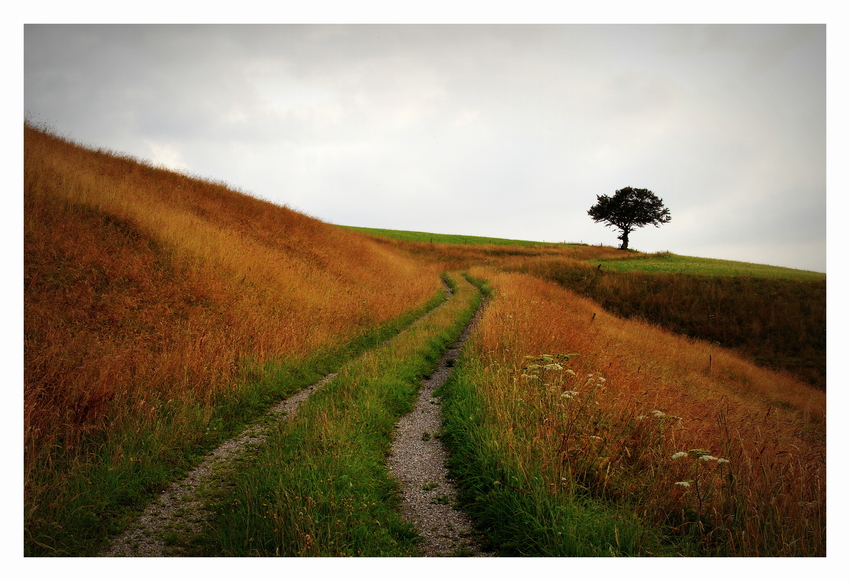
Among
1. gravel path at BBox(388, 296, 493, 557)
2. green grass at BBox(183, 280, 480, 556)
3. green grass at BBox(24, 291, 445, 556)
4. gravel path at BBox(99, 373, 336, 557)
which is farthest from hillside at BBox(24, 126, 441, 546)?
gravel path at BBox(388, 296, 493, 557)

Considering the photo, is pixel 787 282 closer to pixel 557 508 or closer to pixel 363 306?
pixel 363 306

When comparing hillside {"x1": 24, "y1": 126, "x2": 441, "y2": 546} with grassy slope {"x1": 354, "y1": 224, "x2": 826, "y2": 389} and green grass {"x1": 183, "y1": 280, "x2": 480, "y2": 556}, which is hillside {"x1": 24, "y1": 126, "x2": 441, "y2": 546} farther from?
grassy slope {"x1": 354, "y1": 224, "x2": 826, "y2": 389}

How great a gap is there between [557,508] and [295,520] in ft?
7.99

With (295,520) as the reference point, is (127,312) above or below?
above

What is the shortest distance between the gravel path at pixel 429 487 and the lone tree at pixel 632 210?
5573 cm

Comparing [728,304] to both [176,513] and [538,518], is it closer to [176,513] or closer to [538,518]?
[538,518]

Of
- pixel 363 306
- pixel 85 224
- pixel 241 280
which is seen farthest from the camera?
pixel 363 306

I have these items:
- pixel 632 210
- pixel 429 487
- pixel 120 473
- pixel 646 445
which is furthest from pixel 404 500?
pixel 632 210

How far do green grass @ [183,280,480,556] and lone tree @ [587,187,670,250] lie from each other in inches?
2219

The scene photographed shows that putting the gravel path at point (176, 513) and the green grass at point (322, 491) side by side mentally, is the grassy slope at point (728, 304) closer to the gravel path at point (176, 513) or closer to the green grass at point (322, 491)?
the green grass at point (322, 491)

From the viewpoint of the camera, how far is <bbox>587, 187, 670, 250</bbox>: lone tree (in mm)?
52969

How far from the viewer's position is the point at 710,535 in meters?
3.37

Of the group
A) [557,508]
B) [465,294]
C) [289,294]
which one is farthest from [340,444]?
[465,294]
